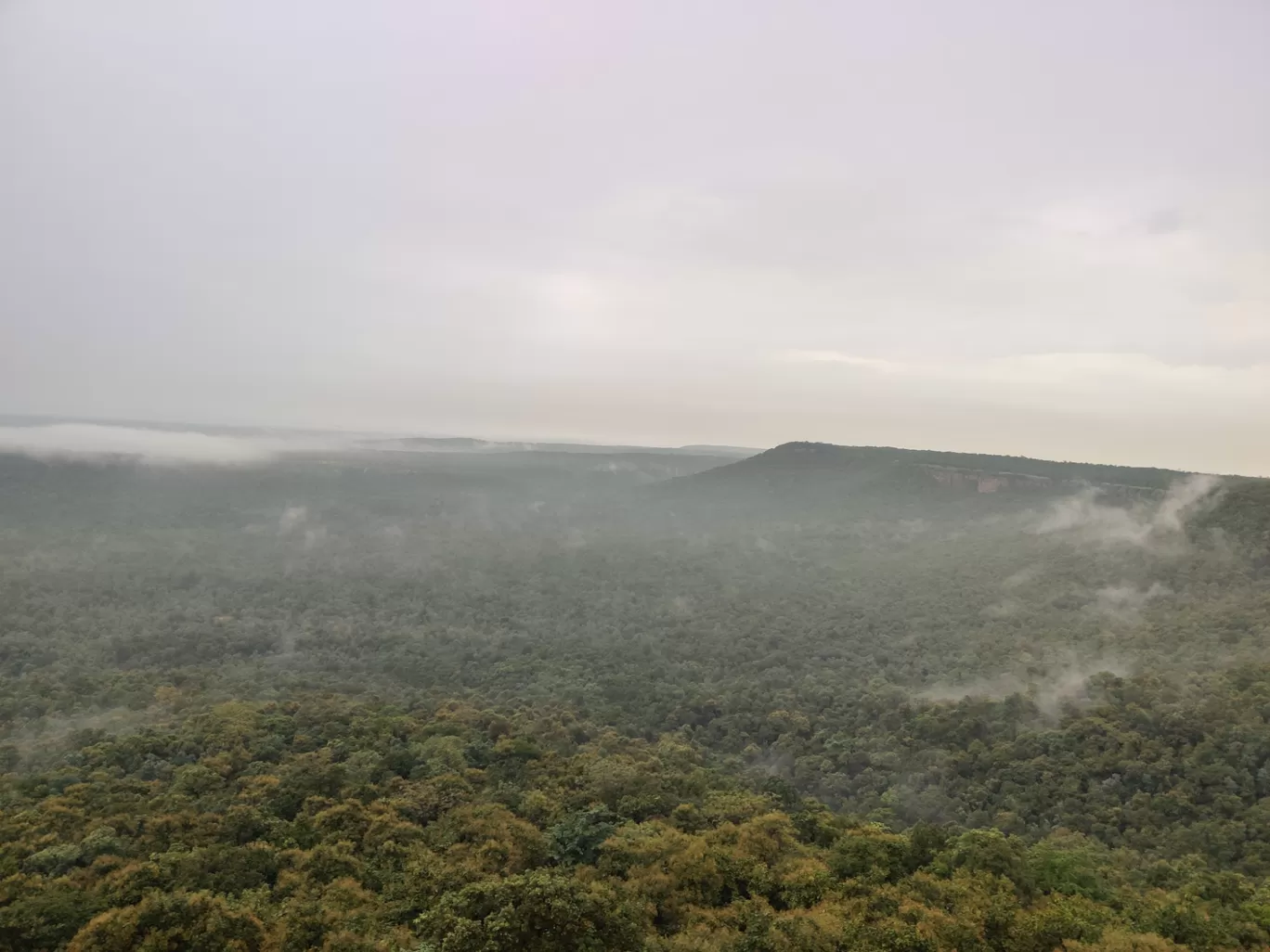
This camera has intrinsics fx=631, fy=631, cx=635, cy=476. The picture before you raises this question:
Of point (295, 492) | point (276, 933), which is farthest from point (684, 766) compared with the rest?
point (295, 492)

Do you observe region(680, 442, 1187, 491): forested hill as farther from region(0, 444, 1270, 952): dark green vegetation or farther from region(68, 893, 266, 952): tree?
region(68, 893, 266, 952): tree

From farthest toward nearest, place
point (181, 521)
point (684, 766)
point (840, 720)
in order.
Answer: point (181, 521) < point (840, 720) < point (684, 766)

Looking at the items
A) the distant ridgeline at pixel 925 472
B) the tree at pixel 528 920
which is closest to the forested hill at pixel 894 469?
the distant ridgeline at pixel 925 472

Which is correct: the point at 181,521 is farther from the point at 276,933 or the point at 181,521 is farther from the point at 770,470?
the point at 276,933

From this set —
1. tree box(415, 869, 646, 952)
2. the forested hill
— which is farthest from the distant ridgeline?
tree box(415, 869, 646, 952)

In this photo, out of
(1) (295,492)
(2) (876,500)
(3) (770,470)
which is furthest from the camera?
(1) (295,492)

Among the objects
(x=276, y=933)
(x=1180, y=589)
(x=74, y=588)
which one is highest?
(x=1180, y=589)

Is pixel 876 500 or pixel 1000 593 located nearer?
pixel 1000 593

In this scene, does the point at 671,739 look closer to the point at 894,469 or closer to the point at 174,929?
the point at 174,929
